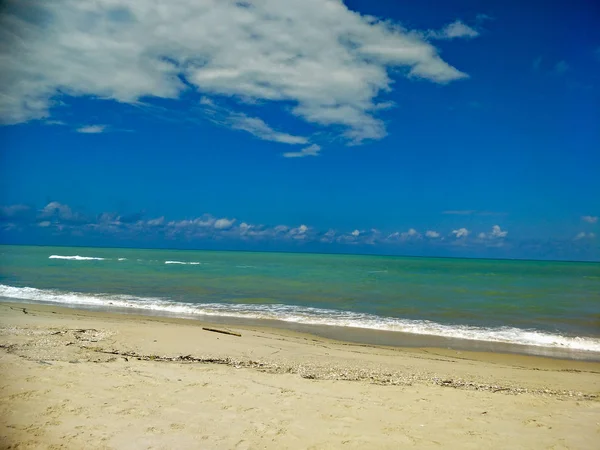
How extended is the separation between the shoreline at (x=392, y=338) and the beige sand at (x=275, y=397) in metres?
1.12

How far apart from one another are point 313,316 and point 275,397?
10.5 meters

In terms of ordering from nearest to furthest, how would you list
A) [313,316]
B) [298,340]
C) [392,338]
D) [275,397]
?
1. [275,397]
2. [298,340]
3. [392,338]
4. [313,316]

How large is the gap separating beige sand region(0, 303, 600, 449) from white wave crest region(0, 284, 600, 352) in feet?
9.29

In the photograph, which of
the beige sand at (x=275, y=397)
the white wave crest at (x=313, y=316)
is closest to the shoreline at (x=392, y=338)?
the white wave crest at (x=313, y=316)

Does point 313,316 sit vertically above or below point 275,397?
below

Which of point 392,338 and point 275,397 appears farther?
point 392,338

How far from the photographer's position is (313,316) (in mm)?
16906

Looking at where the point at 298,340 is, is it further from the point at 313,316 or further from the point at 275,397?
the point at 275,397

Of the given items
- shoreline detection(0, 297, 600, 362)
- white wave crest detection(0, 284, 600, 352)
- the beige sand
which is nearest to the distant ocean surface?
white wave crest detection(0, 284, 600, 352)

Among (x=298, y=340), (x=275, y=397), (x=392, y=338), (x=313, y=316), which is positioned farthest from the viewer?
(x=313, y=316)

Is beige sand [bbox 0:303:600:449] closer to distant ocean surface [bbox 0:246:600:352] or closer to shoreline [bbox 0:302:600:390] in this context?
shoreline [bbox 0:302:600:390]

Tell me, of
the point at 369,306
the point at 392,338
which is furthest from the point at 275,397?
the point at 369,306

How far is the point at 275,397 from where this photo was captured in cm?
650

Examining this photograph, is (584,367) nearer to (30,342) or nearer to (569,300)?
(30,342)
